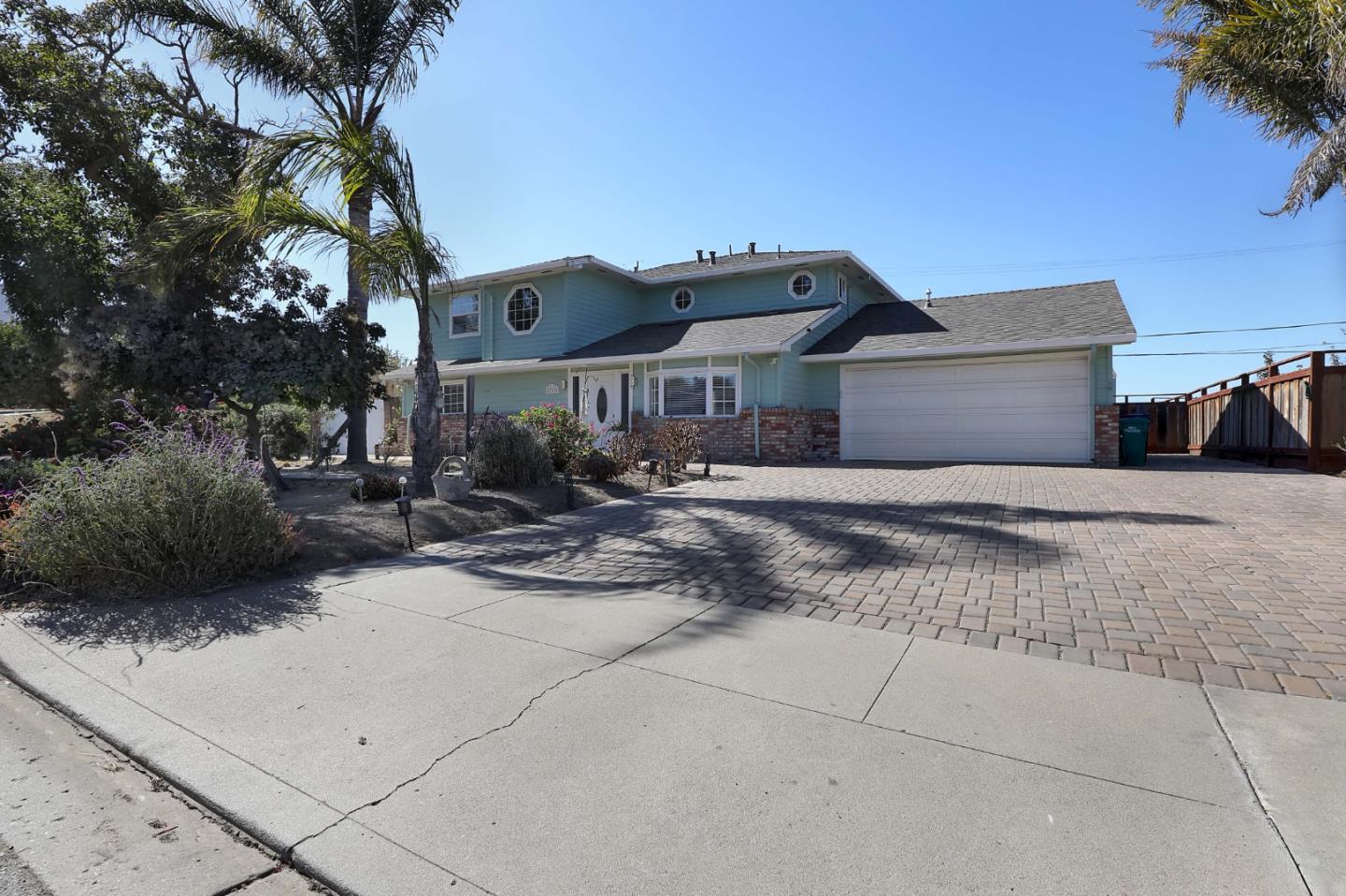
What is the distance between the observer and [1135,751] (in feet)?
8.81

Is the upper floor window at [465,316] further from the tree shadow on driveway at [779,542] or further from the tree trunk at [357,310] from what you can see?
the tree shadow on driveway at [779,542]

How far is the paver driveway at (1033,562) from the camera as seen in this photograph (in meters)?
3.85

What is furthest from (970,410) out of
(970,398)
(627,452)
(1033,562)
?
(1033,562)

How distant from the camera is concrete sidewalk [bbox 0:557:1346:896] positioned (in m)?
2.10

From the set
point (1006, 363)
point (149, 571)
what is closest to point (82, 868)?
point (149, 571)

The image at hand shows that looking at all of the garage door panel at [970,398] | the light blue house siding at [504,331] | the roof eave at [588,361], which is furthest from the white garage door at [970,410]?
the light blue house siding at [504,331]

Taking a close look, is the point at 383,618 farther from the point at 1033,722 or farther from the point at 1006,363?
the point at 1006,363

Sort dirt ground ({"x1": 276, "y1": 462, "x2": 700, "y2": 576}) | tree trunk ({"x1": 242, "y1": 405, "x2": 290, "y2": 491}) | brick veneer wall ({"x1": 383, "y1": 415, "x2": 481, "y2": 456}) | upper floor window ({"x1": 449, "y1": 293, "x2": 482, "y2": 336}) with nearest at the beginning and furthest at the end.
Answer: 1. dirt ground ({"x1": 276, "y1": 462, "x2": 700, "y2": 576})
2. tree trunk ({"x1": 242, "y1": 405, "x2": 290, "y2": 491})
3. brick veneer wall ({"x1": 383, "y1": 415, "x2": 481, "y2": 456})
4. upper floor window ({"x1": 449, "y1": 293, "x2": 482, "y2": 336})

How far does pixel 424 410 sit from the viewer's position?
934 centimetres

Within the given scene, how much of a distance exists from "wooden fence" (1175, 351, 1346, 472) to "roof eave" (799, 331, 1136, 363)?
321 centimetres

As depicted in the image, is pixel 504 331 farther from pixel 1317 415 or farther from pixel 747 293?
pixel 1317 415

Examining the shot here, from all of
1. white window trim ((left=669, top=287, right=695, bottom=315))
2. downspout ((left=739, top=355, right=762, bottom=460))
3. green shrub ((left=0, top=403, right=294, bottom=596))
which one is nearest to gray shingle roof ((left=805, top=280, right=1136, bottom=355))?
downspout ((left=739, top=355, right=762, bottom=460))

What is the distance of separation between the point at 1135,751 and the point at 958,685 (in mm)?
766

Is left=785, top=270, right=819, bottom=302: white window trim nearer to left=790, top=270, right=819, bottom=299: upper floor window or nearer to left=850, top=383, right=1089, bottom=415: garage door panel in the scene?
left=790, top=270, right=819, bottom=299: upper floor window
